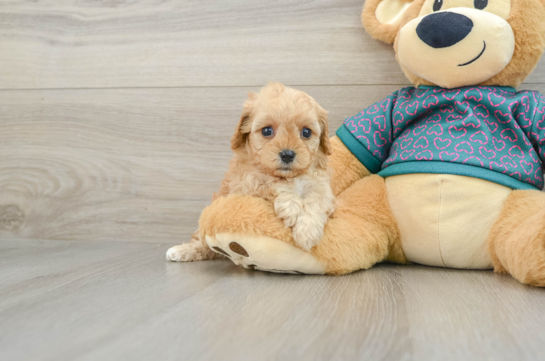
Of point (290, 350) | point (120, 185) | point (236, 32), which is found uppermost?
point (236, 32)

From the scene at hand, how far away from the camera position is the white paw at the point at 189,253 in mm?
1275

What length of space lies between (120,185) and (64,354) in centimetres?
112

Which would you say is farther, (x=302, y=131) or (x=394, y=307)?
(x=302, y=131)

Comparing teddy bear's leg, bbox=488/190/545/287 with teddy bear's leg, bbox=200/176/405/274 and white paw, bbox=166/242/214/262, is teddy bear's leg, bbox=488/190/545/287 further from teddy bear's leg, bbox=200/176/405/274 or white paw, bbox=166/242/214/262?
white paw, bbox=166/242/214/262

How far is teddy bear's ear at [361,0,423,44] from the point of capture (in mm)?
1306

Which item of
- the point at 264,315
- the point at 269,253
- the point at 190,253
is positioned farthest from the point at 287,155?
the point at 190,253

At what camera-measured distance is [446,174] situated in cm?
109

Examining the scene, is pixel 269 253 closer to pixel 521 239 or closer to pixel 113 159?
pixel 521 239

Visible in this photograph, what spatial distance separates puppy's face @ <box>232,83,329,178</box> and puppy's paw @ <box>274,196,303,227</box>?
2.2 inches

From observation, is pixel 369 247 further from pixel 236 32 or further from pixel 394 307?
pixel 236 32

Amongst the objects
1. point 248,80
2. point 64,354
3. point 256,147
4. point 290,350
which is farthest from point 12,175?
point 290,350

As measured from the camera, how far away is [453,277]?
1.03m

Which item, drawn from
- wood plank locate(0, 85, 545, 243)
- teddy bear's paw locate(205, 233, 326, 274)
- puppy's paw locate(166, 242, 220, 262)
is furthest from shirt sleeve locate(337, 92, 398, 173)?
puppy's paw locate(166, 242, 220, 262)

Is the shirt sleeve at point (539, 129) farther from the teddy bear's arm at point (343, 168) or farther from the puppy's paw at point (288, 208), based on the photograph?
the puppy's paw at point (288, 208)
